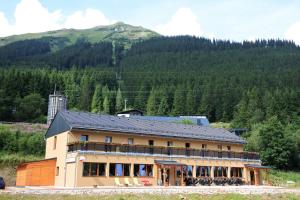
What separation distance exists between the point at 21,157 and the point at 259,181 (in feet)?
103

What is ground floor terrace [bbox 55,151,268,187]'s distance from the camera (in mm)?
36562

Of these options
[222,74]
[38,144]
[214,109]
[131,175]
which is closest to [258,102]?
[214,109]

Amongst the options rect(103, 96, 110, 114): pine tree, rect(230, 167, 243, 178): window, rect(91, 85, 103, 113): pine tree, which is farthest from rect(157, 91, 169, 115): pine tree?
rect(230, 167, 243, 178): window

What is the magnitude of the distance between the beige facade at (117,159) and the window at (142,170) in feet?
0.47

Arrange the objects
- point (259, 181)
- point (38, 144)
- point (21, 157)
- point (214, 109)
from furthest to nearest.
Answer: point (214, 109)
point (38, 144)
point (21, 157)
point (259, 181)

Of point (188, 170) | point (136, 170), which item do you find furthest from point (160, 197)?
point (188, 170)

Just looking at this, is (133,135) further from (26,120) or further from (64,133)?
(26,120)

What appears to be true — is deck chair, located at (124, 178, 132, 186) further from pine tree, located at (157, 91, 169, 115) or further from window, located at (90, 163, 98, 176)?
pine tree, located at (157, 91, 169, 115)

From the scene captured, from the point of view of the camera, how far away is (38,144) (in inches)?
2288

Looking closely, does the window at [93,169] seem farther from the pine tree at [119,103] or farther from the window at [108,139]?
the pine tree at [119,103]

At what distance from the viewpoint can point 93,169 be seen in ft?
121

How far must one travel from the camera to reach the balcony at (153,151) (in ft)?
122

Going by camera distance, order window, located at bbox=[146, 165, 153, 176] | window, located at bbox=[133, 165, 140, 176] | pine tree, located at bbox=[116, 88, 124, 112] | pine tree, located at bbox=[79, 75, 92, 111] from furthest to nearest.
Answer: pine tree, located at bbox=[116, 88, 124, 112], pine tree, located at bbox=[79, 75, 92, 111], window, located at bbox=[146, 165, 153, 176], window, located at bbox=[133, 165, 140, 176]

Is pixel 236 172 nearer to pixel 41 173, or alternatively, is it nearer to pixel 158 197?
pixel 41 173
